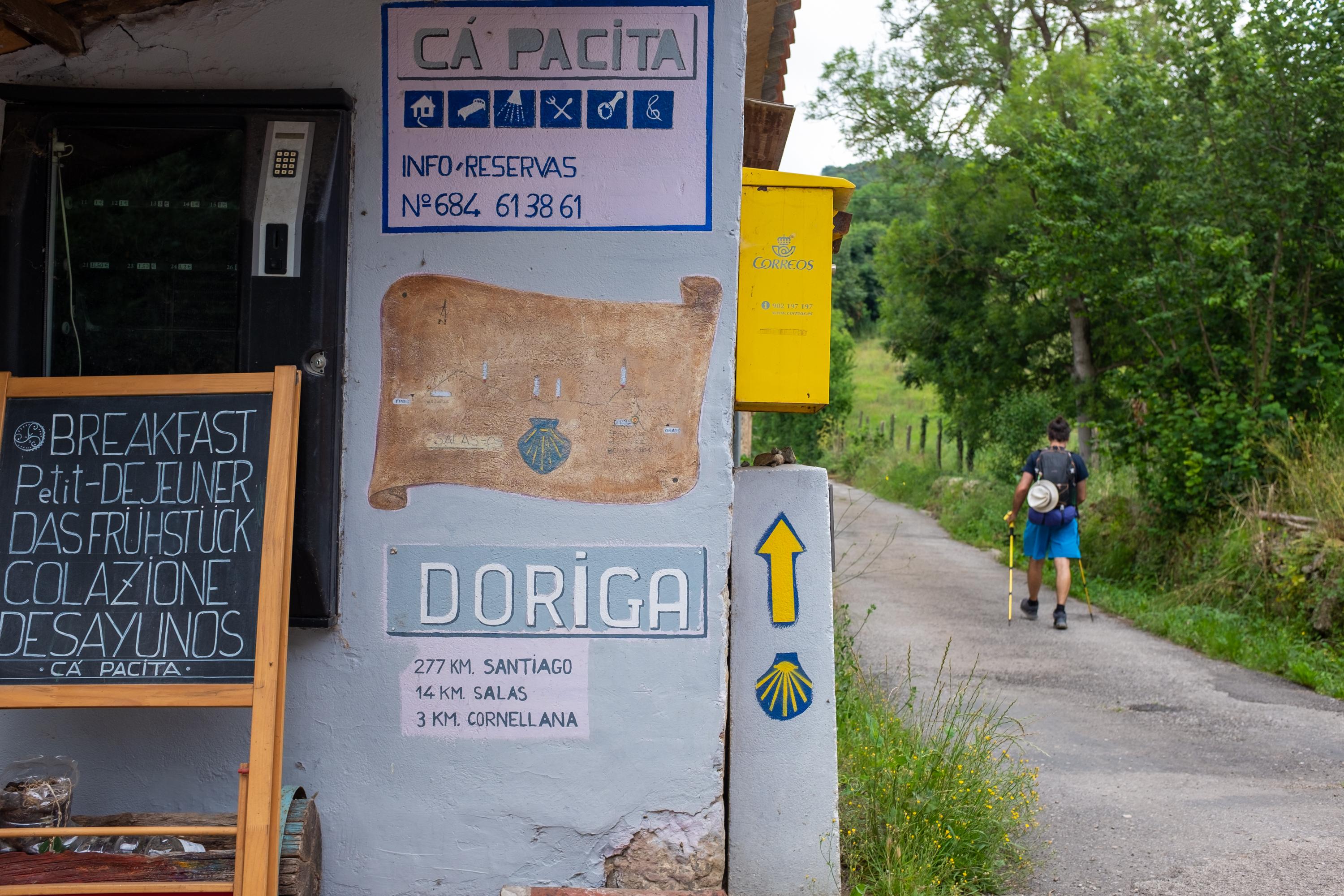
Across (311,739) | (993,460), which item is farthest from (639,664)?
(993,460)

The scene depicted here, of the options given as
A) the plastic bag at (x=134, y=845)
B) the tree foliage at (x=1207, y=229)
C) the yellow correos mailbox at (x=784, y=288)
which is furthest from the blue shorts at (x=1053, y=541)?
the plastic bag at (x=134, y=845)

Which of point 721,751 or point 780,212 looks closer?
point 721,751

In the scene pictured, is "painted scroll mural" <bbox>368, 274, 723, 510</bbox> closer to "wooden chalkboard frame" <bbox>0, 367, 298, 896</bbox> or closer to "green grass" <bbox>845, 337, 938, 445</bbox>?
"wooden chalkboard frame" <bbox>0, 367, 298, 896</bbox>

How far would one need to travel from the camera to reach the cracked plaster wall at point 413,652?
11.2 ft

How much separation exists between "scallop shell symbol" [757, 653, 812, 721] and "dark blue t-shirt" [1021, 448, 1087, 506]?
5.93 metres

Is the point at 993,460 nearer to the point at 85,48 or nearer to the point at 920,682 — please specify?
the point at 920,682

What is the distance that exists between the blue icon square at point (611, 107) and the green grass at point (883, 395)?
2617 cm

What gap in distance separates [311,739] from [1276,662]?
271 inches

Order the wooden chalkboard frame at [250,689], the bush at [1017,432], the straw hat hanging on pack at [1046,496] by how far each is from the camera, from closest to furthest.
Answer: the wooden chalkboard frame at [250,689] → the straw hat hanging on pack at [1046,496] → the bush at [1017,432]

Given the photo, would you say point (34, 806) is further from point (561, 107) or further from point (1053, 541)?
point (1053, 541)

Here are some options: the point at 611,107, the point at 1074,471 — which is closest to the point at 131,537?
the point at 611,107

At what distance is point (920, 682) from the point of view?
23.4 ft

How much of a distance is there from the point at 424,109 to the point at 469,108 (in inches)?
5.7

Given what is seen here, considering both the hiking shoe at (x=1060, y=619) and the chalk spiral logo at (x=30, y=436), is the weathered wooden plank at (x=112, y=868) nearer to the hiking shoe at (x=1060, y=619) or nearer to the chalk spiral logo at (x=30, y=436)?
the chalk spiral logo at (x=30, y=436)
